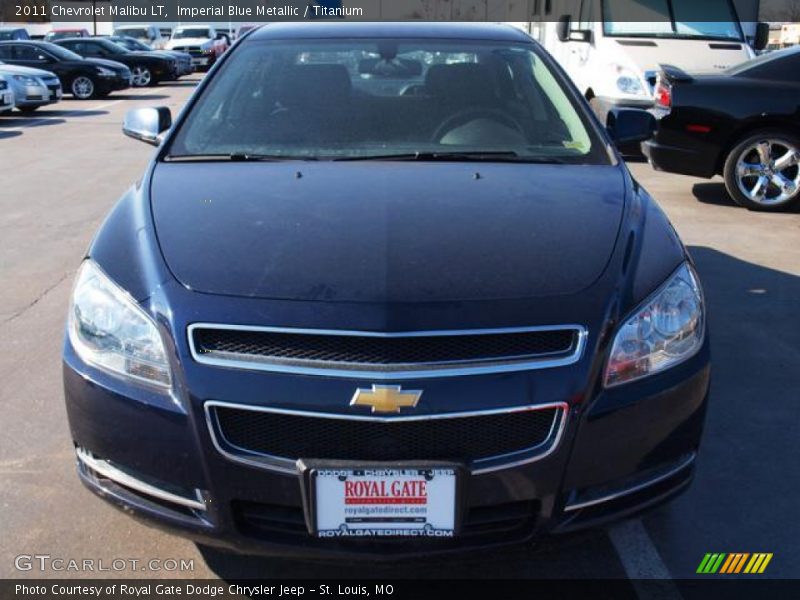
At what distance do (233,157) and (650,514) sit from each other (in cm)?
204

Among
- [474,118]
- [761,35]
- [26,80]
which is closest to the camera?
[474,118]

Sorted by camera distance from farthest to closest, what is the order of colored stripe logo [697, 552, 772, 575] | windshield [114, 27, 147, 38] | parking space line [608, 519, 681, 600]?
windshield [114, 27, 147, 38], colored stripe logo [697, 552, 772, 575], parking space line [608, 519, 681, 600]

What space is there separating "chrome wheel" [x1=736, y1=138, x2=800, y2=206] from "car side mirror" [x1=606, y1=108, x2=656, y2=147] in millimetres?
4313

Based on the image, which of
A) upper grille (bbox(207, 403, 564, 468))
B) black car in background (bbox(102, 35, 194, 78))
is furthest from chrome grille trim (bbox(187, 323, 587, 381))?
black car in background (bbox(102, 35, 194, 78))

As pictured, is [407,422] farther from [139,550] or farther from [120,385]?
[139,550]

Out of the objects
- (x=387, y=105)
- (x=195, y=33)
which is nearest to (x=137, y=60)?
(x=195, y=33)

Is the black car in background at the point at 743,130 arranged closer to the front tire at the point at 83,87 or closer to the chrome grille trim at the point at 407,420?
the chrome grille trim at the point at 407,420

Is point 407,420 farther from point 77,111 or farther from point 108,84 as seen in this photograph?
point 108,84

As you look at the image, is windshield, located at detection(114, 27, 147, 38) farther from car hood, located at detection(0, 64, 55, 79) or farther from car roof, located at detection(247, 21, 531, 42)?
car roof, located at detection(247, 21, 531, 42)

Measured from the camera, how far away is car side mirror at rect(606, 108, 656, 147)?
4172 mm

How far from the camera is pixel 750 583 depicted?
2752 millimetres

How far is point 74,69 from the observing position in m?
21.3

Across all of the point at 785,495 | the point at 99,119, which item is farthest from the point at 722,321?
the point at 99,119

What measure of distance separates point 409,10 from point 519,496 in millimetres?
18909
